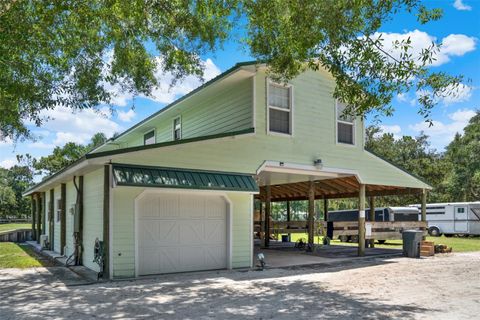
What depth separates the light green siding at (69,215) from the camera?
1543cm

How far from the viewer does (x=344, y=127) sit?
1617cm

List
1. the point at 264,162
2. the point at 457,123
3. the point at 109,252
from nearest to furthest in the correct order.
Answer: the point at 109,252 → the point at 264,162 → the point at 457,123

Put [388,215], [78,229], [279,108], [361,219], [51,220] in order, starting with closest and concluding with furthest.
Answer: [78,229] < [279,108] < [361,219] < [51,220] < [388,215]

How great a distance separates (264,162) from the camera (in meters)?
13.5

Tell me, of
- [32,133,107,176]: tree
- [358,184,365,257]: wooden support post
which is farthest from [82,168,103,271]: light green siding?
[32,133,107,176]: tree

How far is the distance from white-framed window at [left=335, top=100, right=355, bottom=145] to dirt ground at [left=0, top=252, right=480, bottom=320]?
5196 mm

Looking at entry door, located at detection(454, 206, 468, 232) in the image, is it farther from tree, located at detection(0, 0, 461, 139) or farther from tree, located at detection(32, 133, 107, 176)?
tree, located at detection(32, 133, 107, 176)

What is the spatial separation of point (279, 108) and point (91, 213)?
678 centimetres

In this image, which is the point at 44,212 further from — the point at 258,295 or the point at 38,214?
the point at 258,295

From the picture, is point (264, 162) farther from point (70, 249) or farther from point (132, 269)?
point (70, 249)

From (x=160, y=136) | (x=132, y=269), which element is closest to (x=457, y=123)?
(x=160, y=136)

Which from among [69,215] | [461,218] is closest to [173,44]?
[69,215]

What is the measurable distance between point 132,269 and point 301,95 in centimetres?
802

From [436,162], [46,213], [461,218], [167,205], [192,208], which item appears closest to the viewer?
[167,205]
